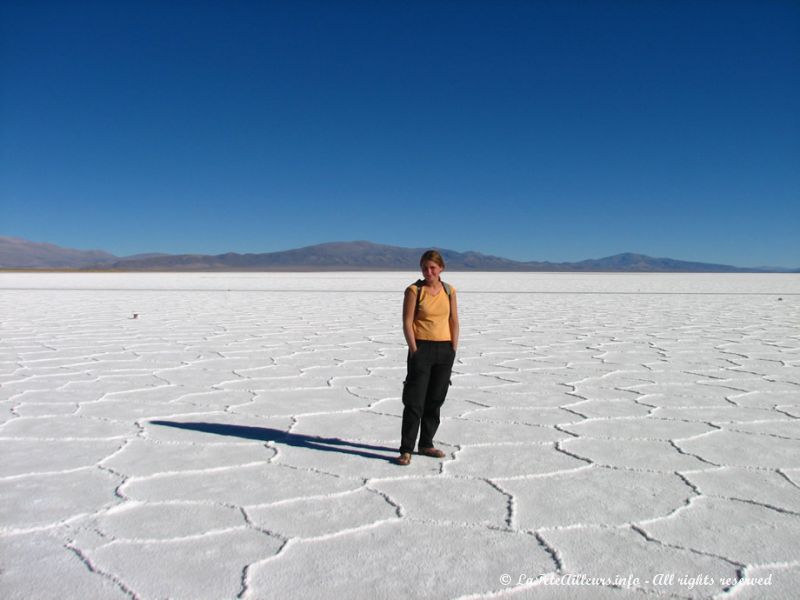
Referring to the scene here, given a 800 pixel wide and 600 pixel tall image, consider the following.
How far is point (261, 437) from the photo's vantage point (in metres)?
2.88

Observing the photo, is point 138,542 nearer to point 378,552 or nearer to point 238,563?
point 238,563

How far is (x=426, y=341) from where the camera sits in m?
2.49

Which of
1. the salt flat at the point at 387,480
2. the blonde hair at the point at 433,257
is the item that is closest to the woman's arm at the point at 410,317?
the blonde hair at the point at 433,257

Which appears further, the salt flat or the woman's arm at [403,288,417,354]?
the woman's arm at [403,288,417,354]

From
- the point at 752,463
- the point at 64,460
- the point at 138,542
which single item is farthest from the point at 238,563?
the point at 752,463

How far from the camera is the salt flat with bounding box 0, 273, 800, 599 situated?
168 cm

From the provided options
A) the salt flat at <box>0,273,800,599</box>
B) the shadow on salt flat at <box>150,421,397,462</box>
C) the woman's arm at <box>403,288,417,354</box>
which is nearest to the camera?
the salt flat at <box>0,273,800,599</box>

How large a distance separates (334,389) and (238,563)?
2.17 m

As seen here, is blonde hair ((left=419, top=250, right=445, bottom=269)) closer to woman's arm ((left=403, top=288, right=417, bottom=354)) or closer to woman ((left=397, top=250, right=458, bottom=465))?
woman ((left=397, top=250, right=458, bottom=465))

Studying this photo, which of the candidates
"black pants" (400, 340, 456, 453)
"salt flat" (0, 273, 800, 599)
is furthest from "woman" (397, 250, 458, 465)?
"salt flat" (0, 273, 800, 599)

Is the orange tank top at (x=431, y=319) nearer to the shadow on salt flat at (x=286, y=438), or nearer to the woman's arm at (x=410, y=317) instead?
the woman's arm at (x=410, y=317)

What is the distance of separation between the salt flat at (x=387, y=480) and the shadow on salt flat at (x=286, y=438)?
0.01 meters

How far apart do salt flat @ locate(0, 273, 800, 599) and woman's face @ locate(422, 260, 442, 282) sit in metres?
0.66

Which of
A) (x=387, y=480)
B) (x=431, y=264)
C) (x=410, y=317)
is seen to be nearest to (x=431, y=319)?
(x=410, y=317)
